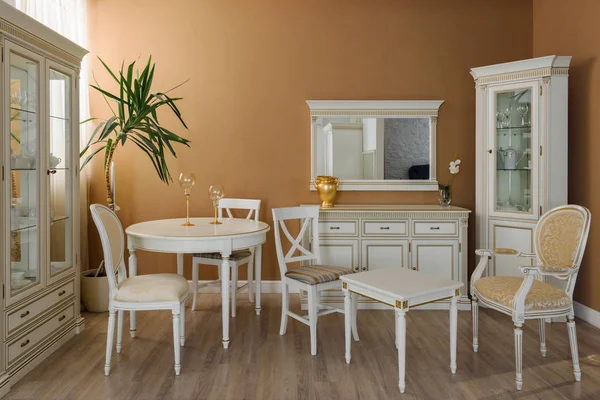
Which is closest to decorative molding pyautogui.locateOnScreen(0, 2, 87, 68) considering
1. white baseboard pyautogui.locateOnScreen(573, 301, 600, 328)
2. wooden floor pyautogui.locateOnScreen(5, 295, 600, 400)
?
wooden floor pyautogui.locateOnScreen(5, 295, 600, 400)

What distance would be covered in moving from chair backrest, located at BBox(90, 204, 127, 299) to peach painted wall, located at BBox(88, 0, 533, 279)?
157 centimetres

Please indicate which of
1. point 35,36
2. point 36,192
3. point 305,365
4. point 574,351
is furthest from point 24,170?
point 574,351

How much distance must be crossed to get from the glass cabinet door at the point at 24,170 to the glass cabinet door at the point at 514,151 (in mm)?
3526

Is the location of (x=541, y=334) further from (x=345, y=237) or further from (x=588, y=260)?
(x=345, y=237)

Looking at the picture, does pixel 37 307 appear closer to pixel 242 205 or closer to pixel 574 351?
pixel 242 205

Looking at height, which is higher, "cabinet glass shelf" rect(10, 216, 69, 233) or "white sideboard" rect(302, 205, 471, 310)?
"cabinet glass shelf" rect(10, 216, 69, 233)

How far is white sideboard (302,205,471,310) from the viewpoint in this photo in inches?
160

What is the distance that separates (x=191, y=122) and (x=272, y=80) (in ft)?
2.93

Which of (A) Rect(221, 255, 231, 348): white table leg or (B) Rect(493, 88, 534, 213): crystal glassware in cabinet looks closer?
(A) Rect(221, 255, 231, 348): white table leg

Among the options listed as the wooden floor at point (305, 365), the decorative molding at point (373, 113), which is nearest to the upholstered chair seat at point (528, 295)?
the wooden floor at point (305, 365)

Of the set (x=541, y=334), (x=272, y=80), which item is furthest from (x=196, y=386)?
(x=272, y=80)

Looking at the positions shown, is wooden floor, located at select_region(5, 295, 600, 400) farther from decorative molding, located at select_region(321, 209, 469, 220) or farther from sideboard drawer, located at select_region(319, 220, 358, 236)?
Result: decorative molding, located at select_region(321, 209, 469, 220)

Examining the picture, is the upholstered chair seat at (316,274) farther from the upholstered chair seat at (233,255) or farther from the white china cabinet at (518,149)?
the white china cabinet at (518,149)

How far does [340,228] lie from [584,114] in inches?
87.3
